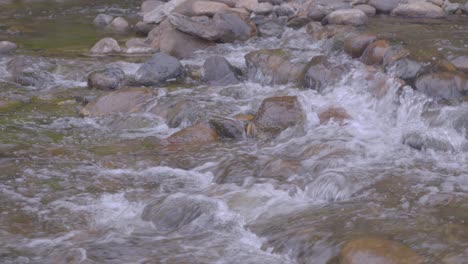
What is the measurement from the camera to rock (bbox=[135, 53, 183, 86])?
32.2 ft

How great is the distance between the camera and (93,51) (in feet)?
39.3

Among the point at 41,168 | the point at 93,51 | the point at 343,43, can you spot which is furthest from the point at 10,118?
the point at 343,43

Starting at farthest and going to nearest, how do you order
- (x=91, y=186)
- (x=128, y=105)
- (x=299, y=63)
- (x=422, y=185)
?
(x=299, y=63) < (x=128, y=105) < (x=91, y=186) < (x=422, y=185)

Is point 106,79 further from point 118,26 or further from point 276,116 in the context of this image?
point 118,26

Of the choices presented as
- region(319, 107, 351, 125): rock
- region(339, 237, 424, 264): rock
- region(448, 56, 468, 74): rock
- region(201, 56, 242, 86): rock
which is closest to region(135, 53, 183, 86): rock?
region(201, 56, 242, 86): rock

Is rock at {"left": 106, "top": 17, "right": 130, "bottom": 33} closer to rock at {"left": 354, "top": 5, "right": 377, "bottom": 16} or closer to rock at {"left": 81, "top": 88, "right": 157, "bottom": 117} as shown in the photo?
rock at {"left": 354, "top": 5, "right": 377, "bottom": 16}

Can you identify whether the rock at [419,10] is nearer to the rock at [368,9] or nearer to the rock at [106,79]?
the rock at [368,9]

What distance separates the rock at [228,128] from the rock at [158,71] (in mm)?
2432

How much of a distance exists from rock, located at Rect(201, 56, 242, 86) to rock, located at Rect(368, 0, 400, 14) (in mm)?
4476

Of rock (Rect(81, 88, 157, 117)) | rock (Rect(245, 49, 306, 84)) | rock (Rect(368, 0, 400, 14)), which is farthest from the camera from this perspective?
rock (Rect(368, 0, 400, 14))

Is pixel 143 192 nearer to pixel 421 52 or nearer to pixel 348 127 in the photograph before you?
pixel 348 127

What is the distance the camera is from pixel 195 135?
7.54 metres

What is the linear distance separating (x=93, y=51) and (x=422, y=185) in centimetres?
769

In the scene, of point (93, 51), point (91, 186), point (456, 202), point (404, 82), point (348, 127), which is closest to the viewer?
point (456, 202)
